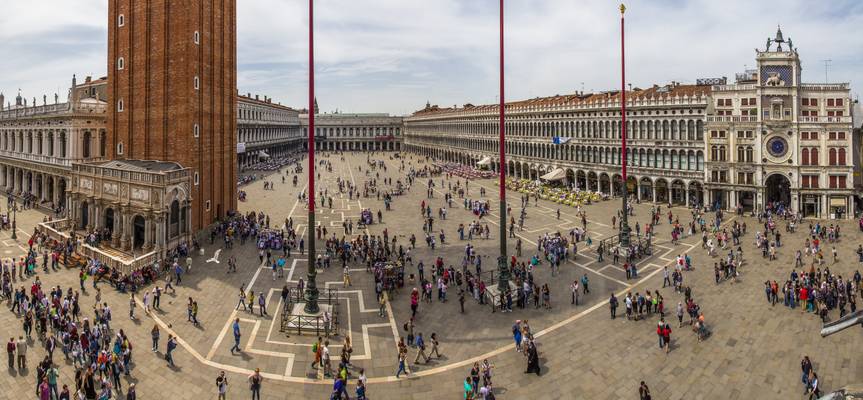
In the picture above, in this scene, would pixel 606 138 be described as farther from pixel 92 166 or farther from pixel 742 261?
pixel 92 166

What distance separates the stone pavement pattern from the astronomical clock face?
19812 millimetres

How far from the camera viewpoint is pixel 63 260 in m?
32.1

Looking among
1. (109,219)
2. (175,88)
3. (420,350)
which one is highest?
(175,88)

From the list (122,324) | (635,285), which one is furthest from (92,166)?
(635,285)

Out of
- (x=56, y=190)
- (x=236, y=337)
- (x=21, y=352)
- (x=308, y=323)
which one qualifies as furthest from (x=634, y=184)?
(x=56, y=190)

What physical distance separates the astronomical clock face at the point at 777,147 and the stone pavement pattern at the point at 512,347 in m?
19.8

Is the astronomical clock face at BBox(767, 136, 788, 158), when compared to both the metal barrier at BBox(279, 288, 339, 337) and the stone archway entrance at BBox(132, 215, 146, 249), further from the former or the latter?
the stone archway entrance at BBox(132, 215, 146, 249)

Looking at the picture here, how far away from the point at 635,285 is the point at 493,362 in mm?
13914

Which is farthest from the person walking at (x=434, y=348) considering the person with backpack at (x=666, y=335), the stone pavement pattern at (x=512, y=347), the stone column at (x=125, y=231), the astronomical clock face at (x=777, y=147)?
the astronomical clock face at (x=777, y=147)

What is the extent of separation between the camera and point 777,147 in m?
50.6

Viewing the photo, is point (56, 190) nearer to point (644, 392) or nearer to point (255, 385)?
point (255, 385)

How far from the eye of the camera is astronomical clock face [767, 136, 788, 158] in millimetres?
50156

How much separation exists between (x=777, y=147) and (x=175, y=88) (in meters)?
56.8

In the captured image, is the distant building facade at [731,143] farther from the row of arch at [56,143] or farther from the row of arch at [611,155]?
the row of arch at [56,143]
